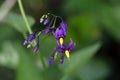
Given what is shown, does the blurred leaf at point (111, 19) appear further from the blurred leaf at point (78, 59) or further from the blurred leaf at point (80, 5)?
the blurred leaf at point (78, 59)

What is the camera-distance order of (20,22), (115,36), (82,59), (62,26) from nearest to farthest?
(62,26) < (20,22) < (82,59) < (115,36)

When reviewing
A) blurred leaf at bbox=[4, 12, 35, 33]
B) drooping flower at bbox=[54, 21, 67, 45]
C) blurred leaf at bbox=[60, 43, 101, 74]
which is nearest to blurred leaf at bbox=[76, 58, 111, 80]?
blurred leaf at bbox=[60, 43, 101, 74]

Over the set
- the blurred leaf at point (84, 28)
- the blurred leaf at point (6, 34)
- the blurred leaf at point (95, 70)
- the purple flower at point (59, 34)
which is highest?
the purple flower at point (59, 34)

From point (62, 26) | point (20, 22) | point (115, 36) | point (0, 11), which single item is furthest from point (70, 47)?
point (115, 36)

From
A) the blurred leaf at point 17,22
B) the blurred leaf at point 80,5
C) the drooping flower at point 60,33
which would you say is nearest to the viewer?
the drooping flower at point 60,33

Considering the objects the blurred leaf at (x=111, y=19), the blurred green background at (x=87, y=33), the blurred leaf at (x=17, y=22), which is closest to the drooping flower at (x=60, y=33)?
the blurred leaf at (x=17, y=22)

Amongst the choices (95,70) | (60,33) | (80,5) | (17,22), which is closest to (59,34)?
(60,33)

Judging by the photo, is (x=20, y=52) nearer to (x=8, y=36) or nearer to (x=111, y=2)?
(x=8, y=36)

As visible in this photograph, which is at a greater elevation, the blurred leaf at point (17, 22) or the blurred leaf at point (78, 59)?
the blurred leaf at point (17, 22)

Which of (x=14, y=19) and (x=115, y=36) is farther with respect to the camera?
(x=115, y=36)
